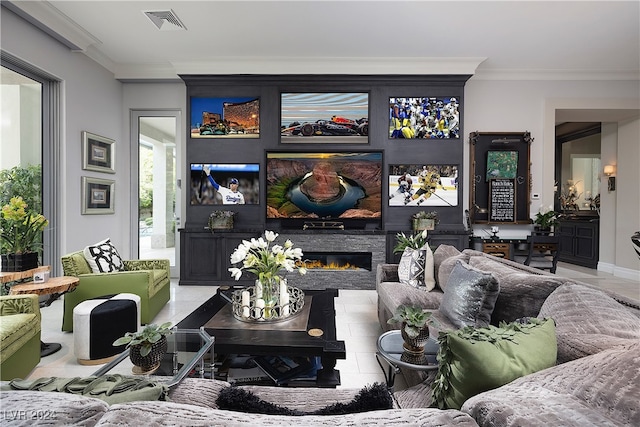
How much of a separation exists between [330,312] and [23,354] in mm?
2088

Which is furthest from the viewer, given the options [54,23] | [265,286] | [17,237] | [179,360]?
[54,23]

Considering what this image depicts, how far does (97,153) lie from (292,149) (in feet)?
9.40

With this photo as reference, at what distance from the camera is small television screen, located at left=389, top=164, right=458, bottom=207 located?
15.4 feet

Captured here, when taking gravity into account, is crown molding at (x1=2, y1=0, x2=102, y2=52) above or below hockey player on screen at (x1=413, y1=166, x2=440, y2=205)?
above

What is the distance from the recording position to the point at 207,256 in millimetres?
4566

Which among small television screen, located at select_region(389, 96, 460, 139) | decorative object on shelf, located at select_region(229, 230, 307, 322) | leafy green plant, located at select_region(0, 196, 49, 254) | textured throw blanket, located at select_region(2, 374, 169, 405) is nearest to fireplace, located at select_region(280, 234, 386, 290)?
small television screen, located at select_region(389, 96, 460, 139)

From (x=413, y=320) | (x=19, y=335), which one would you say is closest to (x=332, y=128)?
(x=413, y=320)

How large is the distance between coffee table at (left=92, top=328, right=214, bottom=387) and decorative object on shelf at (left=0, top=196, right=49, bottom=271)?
6.28 ft

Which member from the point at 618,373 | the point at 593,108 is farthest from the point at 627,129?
the point at 618,373

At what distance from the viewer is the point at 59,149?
3895mm

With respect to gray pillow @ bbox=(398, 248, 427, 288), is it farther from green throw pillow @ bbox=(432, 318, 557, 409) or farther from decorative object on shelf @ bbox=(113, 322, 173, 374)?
decorative object on shelf @ bbox=(113, 322, 173, 374)

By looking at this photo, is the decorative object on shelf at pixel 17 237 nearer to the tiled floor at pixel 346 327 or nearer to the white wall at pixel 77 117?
the tiled floor at pixel 346 327

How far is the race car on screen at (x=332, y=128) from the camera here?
4699 millimetres

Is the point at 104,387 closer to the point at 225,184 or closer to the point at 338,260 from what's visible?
the point at 338,260
